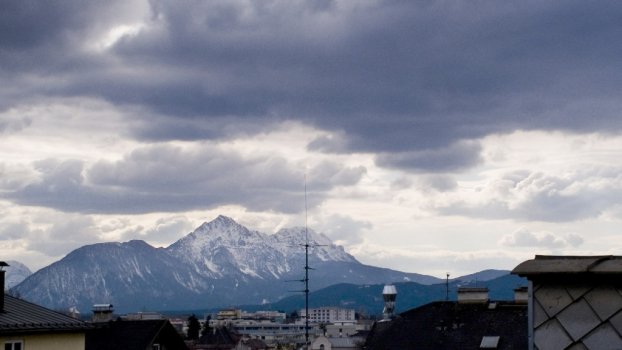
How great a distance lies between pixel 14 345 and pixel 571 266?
26490 millimetres

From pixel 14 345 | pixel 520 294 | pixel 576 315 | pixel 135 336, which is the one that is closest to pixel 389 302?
pixel 520 294

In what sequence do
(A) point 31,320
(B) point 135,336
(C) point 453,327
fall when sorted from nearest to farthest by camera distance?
(A) point 31,320 < (B) point 135,336 < (C) point 453,327

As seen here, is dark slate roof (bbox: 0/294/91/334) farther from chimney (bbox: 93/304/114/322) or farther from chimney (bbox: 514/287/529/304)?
chimney (bbox: 514/287/529/304)

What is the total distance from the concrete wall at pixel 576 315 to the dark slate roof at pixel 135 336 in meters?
40.7

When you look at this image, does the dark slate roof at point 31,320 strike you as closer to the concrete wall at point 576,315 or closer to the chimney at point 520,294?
the concrete wall at point 576,315

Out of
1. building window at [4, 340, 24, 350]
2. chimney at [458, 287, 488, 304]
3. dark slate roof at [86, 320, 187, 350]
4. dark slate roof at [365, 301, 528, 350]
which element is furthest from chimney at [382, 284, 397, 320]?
building window at [4, 340, 24, 350]

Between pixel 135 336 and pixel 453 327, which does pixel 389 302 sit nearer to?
pixel 453 327

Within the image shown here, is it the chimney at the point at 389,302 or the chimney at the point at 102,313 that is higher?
the chimney at the point at 389,302

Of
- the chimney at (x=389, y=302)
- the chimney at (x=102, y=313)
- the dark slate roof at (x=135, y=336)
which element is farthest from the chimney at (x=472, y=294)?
the chimney at (x=389, y=302)

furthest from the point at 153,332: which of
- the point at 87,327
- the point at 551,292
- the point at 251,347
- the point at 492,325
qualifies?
the point at 251,347

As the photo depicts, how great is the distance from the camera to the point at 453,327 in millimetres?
52031

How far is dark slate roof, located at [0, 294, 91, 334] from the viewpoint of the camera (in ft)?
104

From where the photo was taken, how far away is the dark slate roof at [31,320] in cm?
3164

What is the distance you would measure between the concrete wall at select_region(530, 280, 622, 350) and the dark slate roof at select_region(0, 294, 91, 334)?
25555mm
